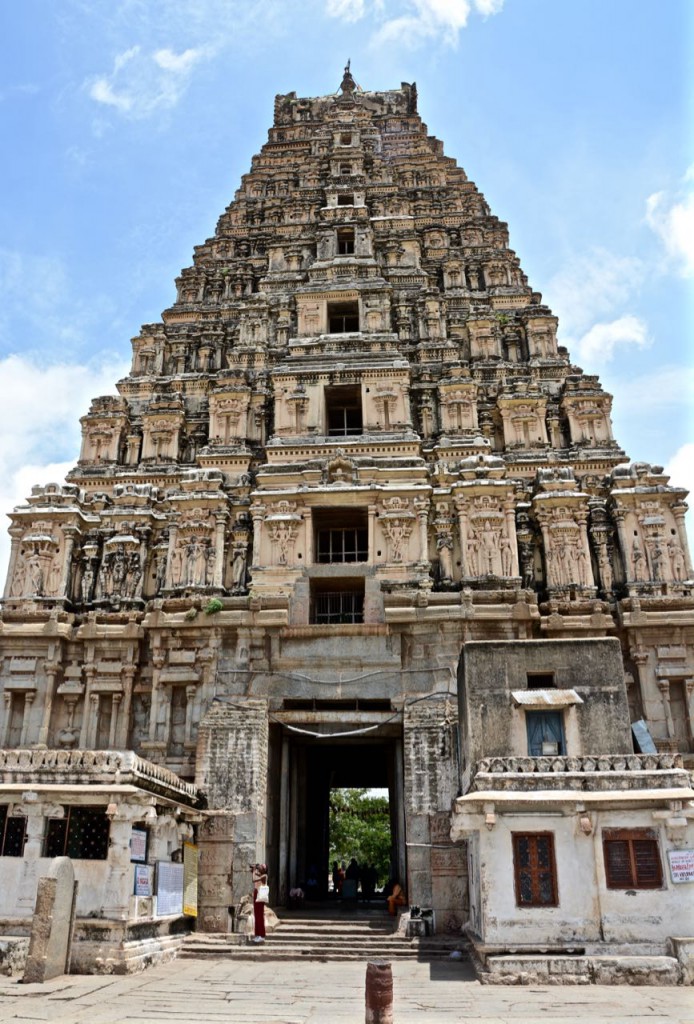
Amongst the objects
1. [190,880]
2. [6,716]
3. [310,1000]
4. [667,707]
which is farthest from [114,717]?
[667,707]

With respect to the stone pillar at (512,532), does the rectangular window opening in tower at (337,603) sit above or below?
below

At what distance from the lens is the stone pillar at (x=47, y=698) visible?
20.9 m

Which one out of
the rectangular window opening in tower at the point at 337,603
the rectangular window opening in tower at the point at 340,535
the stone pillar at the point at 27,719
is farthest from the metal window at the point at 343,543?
the stone pillar at the point at 27,719

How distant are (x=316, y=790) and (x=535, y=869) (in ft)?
51.0

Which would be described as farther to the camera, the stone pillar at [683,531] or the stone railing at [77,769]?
the stone pillar at [683,531]

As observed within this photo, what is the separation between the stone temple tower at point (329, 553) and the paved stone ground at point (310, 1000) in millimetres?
3236

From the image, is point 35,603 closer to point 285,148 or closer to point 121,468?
point 121,468

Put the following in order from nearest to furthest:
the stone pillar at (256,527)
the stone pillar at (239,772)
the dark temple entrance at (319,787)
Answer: the stone pillar at (239,772) < the dark temple entrance at (319,787) < the stone pillar at (256,527)

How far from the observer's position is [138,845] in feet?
50.6

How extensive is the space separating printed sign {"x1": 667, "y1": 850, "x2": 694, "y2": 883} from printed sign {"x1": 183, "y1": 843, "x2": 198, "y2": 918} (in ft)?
32.9

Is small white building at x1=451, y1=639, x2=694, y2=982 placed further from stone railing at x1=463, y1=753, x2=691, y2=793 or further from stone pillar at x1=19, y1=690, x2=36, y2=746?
stone pillar at x1=19, y1=690, x2=36, y2=746

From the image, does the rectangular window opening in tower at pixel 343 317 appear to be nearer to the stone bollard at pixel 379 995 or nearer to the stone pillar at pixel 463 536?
the stone pillar at pixel 463 536

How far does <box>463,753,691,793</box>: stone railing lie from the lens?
48.3 ft

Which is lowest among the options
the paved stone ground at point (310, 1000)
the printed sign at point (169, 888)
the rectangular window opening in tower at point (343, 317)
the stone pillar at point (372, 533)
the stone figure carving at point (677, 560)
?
the paved stone ground at point (310, 1000)
